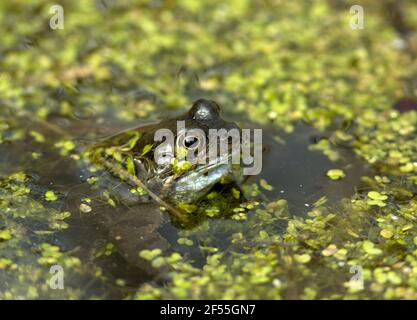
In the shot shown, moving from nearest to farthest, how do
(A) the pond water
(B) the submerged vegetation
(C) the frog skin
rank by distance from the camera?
1. (B) the submerged vegetation
2. (A) the pond water
3. (C) the frog skin

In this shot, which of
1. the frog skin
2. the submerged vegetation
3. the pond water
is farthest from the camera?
the frog skin

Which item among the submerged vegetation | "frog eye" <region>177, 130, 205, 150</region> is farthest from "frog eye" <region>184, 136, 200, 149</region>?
the submerged vegetation

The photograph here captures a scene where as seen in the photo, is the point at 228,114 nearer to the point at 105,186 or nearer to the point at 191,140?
the point at 191,140

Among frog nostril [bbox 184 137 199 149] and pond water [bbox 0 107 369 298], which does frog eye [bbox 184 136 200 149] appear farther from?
pond water [bbox 0 107 369 298]

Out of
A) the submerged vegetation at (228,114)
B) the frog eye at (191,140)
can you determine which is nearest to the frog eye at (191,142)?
the frog eye at (191,140)

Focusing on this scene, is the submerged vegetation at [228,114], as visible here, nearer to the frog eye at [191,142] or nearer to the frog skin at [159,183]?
the frog skin at [159,183]

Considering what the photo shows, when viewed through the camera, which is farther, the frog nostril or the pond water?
the frog nostril
